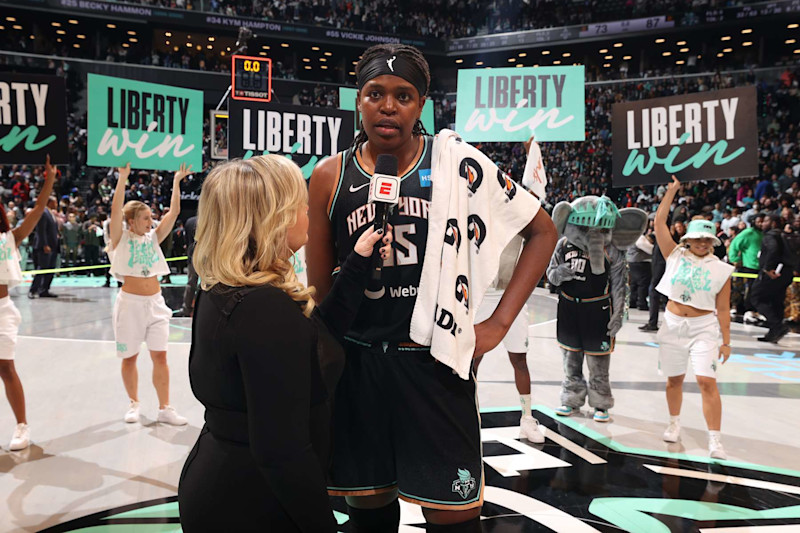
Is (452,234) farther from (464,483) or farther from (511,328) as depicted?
(511,328)

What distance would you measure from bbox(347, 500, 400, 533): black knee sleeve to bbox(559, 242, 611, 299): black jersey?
3.59 m

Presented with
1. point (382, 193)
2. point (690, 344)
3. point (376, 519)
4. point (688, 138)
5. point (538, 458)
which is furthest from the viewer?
point (688, 138)

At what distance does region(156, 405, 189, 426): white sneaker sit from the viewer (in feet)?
16.1

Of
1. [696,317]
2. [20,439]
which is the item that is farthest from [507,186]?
[20,439]

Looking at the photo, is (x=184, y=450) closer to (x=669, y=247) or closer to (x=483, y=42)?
(x=669, y=247)

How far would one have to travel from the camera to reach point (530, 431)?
15.1 feet

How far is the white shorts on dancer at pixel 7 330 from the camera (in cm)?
428

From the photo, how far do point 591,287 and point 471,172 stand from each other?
357 cm

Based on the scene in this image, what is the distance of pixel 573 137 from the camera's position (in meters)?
6.28

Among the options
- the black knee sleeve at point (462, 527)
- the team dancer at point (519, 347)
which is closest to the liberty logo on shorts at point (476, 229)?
the black knee sleeve at point (462, 527)

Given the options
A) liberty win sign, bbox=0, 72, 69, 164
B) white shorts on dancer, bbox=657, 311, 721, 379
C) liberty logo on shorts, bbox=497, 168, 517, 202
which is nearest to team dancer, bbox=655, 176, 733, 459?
white shorts on dancer, bbox=657, 311, 721, 379

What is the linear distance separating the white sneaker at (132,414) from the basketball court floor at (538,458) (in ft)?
0.24

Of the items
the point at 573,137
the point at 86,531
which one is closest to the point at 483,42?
the point at 573,137

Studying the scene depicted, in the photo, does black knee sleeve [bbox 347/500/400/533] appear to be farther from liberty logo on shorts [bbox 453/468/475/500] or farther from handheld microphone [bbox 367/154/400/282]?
handheld microphone [bbox 367/154/400/282]
